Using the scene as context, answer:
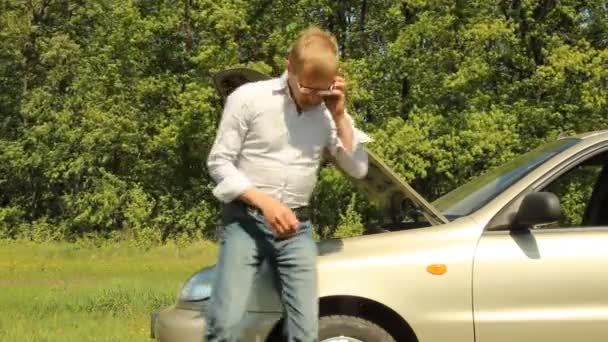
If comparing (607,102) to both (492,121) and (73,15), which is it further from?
(73,15)

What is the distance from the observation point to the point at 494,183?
4773mm

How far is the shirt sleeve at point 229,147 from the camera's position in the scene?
12.5ft

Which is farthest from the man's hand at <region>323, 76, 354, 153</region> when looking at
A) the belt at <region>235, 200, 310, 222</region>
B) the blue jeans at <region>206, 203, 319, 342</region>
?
the blue jeans at <region>206, 203, 319, 342</region>

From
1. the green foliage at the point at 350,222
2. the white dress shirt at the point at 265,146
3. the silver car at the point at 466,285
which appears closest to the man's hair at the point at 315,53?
the white dress shirt at the point at 265,146

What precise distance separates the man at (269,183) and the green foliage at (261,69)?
20823mm

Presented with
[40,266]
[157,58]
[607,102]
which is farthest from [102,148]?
[607,102]

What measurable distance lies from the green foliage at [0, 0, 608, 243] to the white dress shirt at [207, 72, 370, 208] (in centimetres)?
2082

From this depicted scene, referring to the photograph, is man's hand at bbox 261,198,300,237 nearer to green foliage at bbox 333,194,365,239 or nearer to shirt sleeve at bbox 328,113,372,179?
shirt sleeve at bbox 328,113,372,179

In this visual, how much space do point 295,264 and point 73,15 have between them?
105 feet

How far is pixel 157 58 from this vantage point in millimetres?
29828

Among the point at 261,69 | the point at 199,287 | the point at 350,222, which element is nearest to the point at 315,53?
the point at 199,287

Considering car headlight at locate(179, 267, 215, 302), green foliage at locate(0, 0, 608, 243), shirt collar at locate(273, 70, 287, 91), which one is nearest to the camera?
shirt collar at locate(273, 70, 287, 91)

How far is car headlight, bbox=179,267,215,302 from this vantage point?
4500mm

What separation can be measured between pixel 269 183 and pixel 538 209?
1333 millimetres
